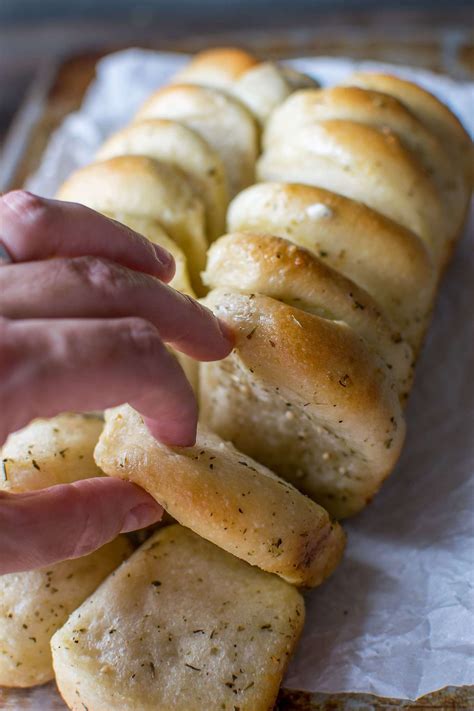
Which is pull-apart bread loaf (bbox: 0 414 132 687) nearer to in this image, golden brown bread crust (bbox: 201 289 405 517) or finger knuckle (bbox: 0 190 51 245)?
golden brown bread crust (bbox: 201 289 405 517)

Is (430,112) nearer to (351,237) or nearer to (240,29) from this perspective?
(351,237)

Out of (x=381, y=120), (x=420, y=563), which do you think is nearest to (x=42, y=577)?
(x=420, y=563)

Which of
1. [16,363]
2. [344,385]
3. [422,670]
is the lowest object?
[422,670]

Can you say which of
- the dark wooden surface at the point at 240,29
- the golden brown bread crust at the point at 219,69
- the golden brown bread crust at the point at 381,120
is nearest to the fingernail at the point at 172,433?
the golden brown bread crust at the point at 381,120

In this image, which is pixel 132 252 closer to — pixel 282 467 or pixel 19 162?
pixel 282 467

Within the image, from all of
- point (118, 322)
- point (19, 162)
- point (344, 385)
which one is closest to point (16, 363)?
point (118, 322)

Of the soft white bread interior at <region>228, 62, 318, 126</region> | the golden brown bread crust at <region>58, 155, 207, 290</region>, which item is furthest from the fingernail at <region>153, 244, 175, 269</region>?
the soft white bread interior at <region>228, 62, 318, 126</region>
